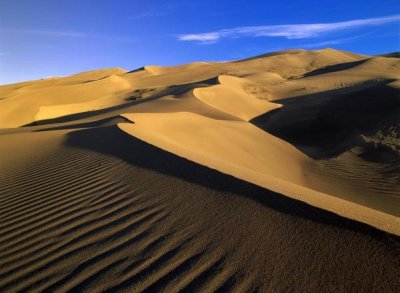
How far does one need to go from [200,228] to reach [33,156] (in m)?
5.68

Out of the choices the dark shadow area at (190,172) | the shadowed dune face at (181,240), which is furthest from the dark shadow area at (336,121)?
the shadowed dune face at (181,240)

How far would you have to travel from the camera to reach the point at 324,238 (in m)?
3.27

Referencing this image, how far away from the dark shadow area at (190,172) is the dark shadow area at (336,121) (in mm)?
6988

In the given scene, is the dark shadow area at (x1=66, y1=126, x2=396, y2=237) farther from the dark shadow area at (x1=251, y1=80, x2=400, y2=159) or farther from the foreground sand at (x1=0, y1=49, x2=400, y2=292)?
the dark shadow area at (x1=251, y1=80, x2=400, y2=159)

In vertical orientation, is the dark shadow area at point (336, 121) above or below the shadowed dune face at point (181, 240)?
below

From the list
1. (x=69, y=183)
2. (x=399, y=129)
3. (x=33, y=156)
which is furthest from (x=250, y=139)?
(x=69, y=183)

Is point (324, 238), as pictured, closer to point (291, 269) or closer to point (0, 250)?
point (291, 269)

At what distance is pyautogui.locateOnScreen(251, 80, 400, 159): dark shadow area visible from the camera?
13273 mm

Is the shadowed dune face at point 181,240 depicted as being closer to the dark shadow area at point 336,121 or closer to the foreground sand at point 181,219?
the foreground sand at point 181,219

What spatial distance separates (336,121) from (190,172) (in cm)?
1189

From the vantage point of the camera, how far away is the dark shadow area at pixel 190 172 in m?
3.58

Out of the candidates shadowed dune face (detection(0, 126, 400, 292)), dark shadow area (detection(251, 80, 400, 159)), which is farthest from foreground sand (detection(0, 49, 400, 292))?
dark shadow area (detection(251, 80, 400, 159))

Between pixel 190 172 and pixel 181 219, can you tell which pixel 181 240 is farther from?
pixel 190 172

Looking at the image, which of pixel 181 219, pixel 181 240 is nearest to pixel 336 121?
pixel 181 219
